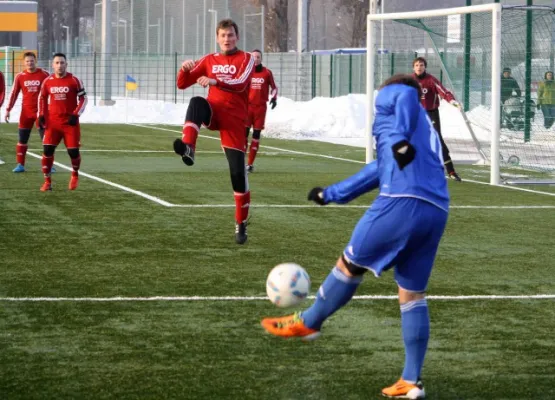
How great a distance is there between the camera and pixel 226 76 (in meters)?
11.3

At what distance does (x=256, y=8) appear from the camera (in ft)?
202

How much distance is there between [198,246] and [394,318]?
369cm

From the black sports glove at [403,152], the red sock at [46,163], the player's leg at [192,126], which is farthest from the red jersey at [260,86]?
the black sports glove at [403,152]

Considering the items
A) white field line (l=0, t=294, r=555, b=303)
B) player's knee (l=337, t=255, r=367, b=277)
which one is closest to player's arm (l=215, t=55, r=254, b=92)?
white field line (l=0, t=294, r=555, b=303)

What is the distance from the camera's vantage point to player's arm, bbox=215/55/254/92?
11.3m

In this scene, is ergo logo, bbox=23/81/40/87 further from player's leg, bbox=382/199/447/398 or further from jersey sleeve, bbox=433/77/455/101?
player's leg, bbox=382/199/447/398

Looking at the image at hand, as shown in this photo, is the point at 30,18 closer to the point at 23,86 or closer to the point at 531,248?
the point at 23,86

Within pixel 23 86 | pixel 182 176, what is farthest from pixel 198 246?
pixel 23 86

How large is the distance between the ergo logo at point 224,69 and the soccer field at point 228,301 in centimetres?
169

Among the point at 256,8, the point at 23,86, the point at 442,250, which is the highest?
the point at 256,8

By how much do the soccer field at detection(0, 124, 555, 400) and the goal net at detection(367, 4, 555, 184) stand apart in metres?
3.34

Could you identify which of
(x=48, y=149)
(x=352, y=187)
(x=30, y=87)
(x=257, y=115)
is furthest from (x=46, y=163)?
(x=352, y=187)

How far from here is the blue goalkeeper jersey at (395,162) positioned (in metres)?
5.77

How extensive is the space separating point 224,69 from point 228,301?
11.3ft
